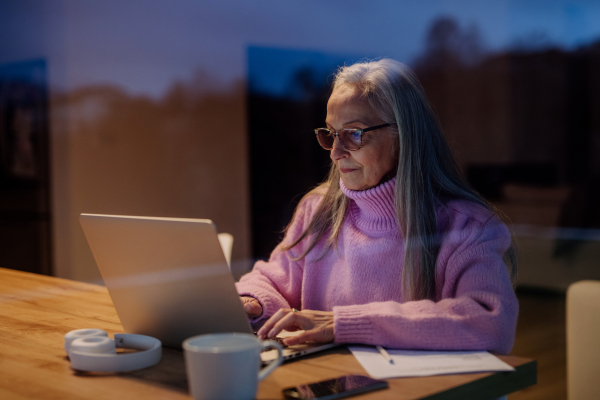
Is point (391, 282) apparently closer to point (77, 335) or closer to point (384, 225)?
point (384, 225)

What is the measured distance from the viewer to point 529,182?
548cm

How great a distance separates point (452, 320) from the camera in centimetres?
93

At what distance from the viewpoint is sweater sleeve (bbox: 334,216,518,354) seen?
3.03 ft

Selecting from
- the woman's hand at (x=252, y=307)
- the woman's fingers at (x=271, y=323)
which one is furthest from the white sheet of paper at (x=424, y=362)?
the woman's hand at (x=252, y=307)

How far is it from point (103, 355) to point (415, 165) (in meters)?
0.73

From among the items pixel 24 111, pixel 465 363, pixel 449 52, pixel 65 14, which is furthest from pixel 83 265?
pixel 449 52

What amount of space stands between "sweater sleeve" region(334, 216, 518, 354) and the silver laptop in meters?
0.07

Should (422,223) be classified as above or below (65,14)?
below

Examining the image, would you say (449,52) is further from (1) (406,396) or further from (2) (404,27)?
(1) (406,396)

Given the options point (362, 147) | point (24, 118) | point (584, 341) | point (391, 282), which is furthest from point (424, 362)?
point (24, 118)

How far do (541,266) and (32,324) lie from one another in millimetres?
4091

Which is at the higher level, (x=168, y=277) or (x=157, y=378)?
(x=168, y=277)

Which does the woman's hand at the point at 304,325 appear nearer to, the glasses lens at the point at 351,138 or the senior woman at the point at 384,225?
the senior woman at the point at 384,225

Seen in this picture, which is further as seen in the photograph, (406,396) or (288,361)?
(288,361)
